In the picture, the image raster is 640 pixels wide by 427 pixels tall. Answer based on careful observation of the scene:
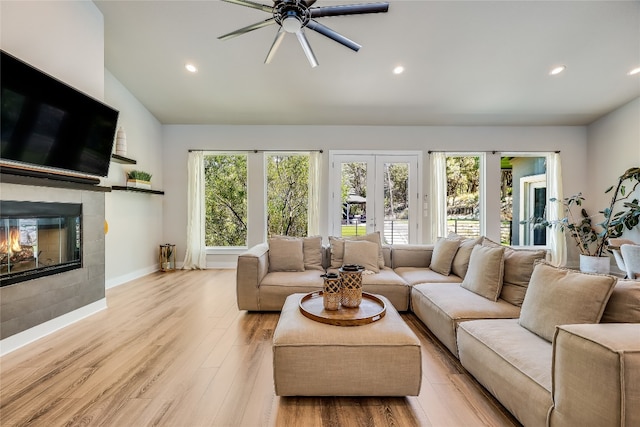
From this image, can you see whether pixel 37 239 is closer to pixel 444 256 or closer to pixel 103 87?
pixel 103 87

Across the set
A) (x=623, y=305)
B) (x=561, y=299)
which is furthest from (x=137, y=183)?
(x=623, y=305)

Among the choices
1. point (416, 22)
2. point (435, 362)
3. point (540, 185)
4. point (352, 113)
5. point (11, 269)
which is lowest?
point (435, 362)

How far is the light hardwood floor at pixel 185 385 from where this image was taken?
1.57 metres

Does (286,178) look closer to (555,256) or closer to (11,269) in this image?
(11,269)

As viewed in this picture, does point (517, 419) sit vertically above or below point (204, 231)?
below

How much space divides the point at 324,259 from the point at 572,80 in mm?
4656

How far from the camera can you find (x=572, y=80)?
425 centimetres

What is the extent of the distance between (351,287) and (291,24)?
2077 mm

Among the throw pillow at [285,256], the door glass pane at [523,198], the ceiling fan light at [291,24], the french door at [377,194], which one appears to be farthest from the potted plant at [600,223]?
the ceiling fan light at [291,24]

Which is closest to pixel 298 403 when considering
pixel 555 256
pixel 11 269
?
pixel 11 269

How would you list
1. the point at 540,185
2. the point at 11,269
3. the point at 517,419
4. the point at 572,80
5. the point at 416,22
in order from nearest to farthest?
the point at 517,419, the point at 11,269, the point at 416,22, the point at 572,80, the point at 540,185

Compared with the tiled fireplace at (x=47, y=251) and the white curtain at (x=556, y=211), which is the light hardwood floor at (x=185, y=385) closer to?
the tiled fireplace at (x=47, y=251)

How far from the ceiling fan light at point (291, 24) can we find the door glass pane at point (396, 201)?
3.66 m

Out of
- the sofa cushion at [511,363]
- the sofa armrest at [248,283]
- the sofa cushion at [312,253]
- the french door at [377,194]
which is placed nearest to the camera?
the sofa cushion at [511,363]
